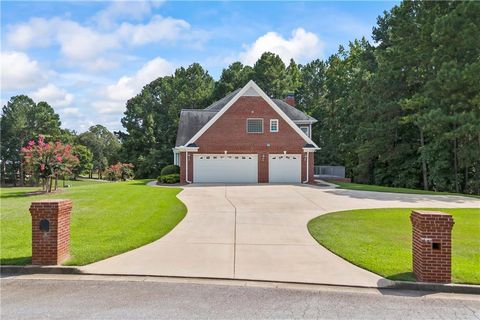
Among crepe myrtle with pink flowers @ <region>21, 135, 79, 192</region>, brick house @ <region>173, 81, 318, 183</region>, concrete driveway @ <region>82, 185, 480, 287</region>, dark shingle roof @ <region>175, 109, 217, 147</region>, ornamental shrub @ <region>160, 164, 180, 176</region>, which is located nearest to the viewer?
concrete driveway @ <region>82, 185, 480, 287</region>

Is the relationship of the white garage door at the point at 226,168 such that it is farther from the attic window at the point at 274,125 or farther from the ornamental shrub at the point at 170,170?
the ornamental shrub at the point at 170,170

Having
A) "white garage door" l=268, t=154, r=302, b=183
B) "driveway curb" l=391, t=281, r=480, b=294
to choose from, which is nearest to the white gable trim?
"white garage door" l=268, t=154, r=302, b=183

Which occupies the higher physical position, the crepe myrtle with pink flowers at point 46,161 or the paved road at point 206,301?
the crepe myrtle with pink flowers at point 46,161

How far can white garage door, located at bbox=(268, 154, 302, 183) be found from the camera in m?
27.9

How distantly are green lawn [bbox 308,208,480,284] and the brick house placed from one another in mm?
13227

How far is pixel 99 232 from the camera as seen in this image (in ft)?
34.4

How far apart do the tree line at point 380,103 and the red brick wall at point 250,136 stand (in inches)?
367

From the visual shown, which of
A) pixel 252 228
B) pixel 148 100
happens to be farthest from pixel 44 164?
pixel 148 100

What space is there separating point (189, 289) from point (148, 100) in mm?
51723

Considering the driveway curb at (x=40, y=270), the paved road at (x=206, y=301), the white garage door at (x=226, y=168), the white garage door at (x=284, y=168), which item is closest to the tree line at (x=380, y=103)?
the white garage door at (x=284, y=168)

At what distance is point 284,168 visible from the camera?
2794 centimetres

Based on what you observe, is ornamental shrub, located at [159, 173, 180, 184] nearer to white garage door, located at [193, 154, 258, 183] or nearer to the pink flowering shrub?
white garage door, located at [193, 154, 258, 183]

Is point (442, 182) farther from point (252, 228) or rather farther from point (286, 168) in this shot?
point (252, 228)

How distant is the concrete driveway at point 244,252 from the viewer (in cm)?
718
